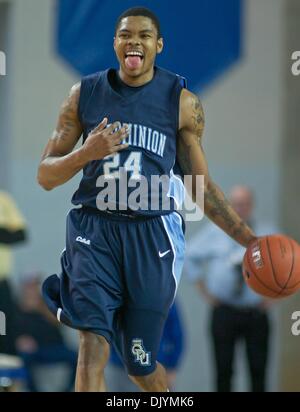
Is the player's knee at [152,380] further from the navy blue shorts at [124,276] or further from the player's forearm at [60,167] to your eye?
the player's forearm at [60,167]

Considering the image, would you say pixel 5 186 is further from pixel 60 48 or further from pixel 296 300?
pixel 296 300

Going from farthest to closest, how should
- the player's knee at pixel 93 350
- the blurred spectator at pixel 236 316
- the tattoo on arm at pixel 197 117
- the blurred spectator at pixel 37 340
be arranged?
the blurred spectator at pixel 37 340 → the blurred spectator at pixel 236 316 → the tattoo on arm at pixel 197 117 → the player's knee at pixel 93 350

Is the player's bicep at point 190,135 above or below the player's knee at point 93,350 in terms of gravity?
above

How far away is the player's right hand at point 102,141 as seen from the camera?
16.4ft

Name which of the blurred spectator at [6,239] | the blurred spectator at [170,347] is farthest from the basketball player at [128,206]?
the blurred spectator at [6,239]

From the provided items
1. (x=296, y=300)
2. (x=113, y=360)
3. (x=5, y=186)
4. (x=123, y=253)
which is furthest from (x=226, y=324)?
(x=123, y=253)

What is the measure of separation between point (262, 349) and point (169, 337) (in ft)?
3.66

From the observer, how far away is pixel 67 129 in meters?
5.47

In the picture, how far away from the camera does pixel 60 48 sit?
1059 cm

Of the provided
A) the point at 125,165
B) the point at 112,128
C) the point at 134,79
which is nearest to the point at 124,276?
the point at 125,165

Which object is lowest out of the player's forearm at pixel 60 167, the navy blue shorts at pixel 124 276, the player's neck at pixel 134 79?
the navy blue shorts at pixel 124 276

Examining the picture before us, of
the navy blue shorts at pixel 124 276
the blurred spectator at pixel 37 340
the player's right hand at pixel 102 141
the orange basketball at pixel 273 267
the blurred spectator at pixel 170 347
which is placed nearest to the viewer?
the player's right hand at pixel 102 141

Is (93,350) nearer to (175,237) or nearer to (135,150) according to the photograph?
(175,237)

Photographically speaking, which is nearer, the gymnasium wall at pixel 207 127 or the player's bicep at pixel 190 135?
the player's bicep at pixel 190 135
